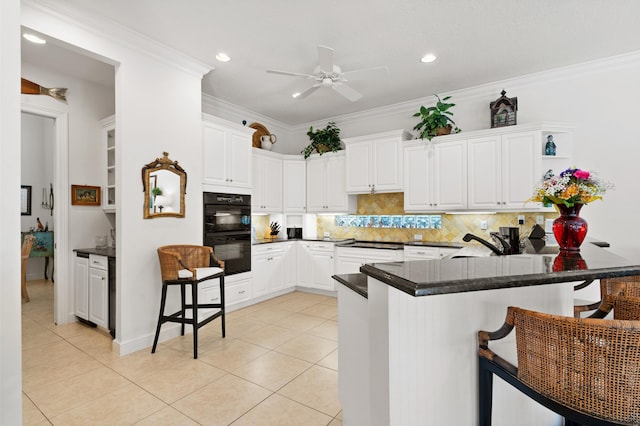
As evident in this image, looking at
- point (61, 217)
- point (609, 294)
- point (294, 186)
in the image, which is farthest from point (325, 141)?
point (609, 294)

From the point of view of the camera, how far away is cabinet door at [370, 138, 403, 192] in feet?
15.0

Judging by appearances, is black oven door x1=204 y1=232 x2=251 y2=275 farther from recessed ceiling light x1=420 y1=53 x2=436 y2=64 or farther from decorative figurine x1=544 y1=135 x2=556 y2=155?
decorative figurine x1=544 y1=135 x2=556 y2=155

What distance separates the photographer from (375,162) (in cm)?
473

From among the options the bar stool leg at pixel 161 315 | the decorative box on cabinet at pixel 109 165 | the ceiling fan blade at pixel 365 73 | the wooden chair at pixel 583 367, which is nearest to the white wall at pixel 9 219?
the wooden chair at pixel 583 367

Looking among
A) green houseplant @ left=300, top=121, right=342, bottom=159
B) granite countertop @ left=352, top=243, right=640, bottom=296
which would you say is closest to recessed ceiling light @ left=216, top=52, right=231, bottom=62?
green houseplant @ left=300, top=121, right=342, bottom=159

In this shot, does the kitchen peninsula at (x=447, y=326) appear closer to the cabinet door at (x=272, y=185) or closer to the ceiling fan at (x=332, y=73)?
the ceiling fan at (x=332, y=73)

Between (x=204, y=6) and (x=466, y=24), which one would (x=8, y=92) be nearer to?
(x=204, y=6)

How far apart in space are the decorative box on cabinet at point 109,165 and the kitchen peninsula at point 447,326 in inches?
157

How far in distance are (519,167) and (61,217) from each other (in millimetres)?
5624

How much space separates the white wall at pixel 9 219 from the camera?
25.8 inches

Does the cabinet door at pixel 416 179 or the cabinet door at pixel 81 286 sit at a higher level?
the cabinet door at pixel 416 179

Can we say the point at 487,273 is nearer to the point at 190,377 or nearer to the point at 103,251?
the point at 190,377

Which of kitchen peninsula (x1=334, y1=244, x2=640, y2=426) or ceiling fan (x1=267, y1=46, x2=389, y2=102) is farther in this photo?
ceiling fan (x1=267, y1=46, x2=389, y2=102)

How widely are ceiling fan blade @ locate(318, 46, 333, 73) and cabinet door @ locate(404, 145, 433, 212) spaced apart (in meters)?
1.91
